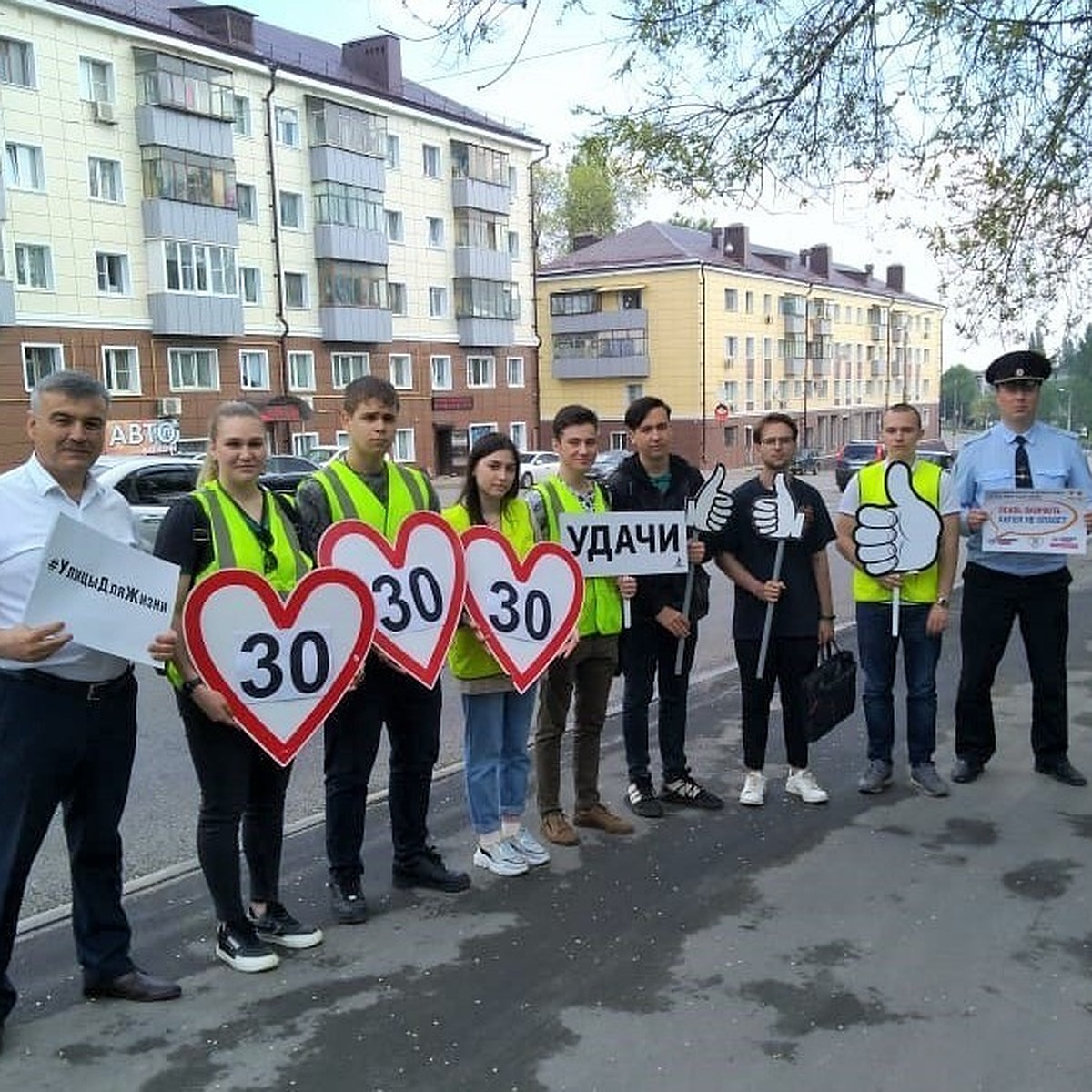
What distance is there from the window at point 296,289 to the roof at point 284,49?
7.00 meters

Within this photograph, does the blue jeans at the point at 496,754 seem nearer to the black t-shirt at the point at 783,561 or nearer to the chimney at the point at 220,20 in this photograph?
the black t-shirt at the point at 783,561

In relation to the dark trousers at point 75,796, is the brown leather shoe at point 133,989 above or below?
below

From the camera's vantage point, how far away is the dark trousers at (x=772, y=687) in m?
5.42

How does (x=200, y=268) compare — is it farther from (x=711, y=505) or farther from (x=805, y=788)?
(x=805, y=788)

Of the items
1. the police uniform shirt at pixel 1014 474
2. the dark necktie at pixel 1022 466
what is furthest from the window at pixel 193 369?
the dark necktie at pixel 1022 466

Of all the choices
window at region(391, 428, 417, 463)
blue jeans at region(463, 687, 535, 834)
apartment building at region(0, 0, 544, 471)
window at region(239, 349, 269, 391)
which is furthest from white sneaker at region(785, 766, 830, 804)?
window at region(391, 428, 417, 463)

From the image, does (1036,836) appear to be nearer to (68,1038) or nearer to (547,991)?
(547,991)

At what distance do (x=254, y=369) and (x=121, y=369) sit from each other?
17.6ft

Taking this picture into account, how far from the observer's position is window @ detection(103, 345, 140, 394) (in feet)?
109

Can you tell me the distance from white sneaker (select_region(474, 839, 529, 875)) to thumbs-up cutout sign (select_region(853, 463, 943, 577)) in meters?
2.34

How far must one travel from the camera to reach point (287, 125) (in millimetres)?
38562

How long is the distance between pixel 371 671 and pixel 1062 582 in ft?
12.4

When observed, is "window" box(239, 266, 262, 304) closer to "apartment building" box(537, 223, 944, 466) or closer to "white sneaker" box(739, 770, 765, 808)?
"apartment building" box(537, 223, 944, 466)

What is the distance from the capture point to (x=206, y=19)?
37.0 meters
